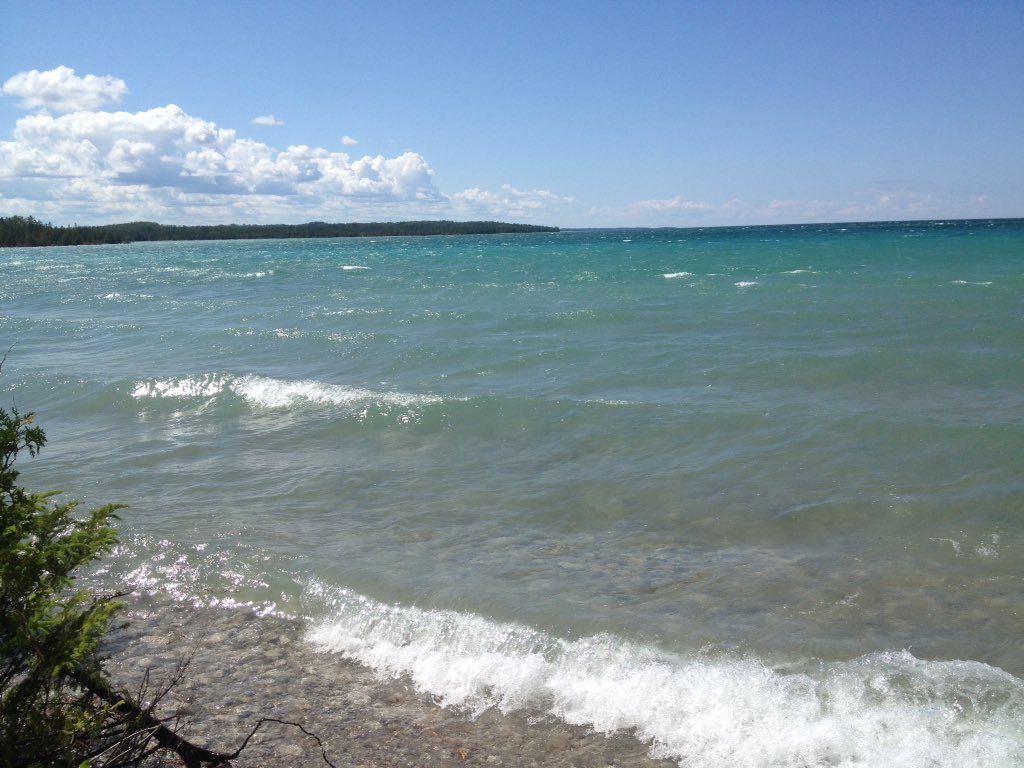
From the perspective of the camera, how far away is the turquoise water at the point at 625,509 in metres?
4.21

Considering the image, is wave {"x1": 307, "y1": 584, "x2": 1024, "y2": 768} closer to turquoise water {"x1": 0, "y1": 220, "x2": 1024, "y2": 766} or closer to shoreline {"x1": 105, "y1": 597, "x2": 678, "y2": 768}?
turquoise water {"x1": 0, "y1": 220, "x2": 1024, "y2": 766}

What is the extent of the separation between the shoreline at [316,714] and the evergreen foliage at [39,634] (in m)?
0.80

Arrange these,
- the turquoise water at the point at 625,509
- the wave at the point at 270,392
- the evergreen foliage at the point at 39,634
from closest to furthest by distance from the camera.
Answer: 1. the evergreen foliage at the point at 39,634
2. the turquoise water at the point at 625,509
3. the wave at the point at 270,392

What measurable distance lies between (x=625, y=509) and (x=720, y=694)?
2.90 metres

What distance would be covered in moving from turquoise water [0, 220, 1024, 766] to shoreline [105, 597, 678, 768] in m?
0.18

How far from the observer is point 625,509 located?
274 inches

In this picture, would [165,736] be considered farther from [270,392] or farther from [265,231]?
[265,231]

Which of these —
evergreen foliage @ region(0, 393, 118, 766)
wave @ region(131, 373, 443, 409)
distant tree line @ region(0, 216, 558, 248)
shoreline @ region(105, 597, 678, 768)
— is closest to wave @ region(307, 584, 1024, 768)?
shoreline @ region(105, 597, 678, 768)

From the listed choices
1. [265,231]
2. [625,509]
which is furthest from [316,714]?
[265,231]

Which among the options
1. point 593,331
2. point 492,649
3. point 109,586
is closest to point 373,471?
point 109,586

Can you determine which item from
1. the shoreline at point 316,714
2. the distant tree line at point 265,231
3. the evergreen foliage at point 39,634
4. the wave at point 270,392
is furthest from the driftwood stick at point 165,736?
the distant tree line at point 265,231

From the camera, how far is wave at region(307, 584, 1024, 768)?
3705mm

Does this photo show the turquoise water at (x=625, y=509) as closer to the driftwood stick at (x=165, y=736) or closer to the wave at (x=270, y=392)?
the wave at (x=270, y=392)

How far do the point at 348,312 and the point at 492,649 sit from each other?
1930cm
